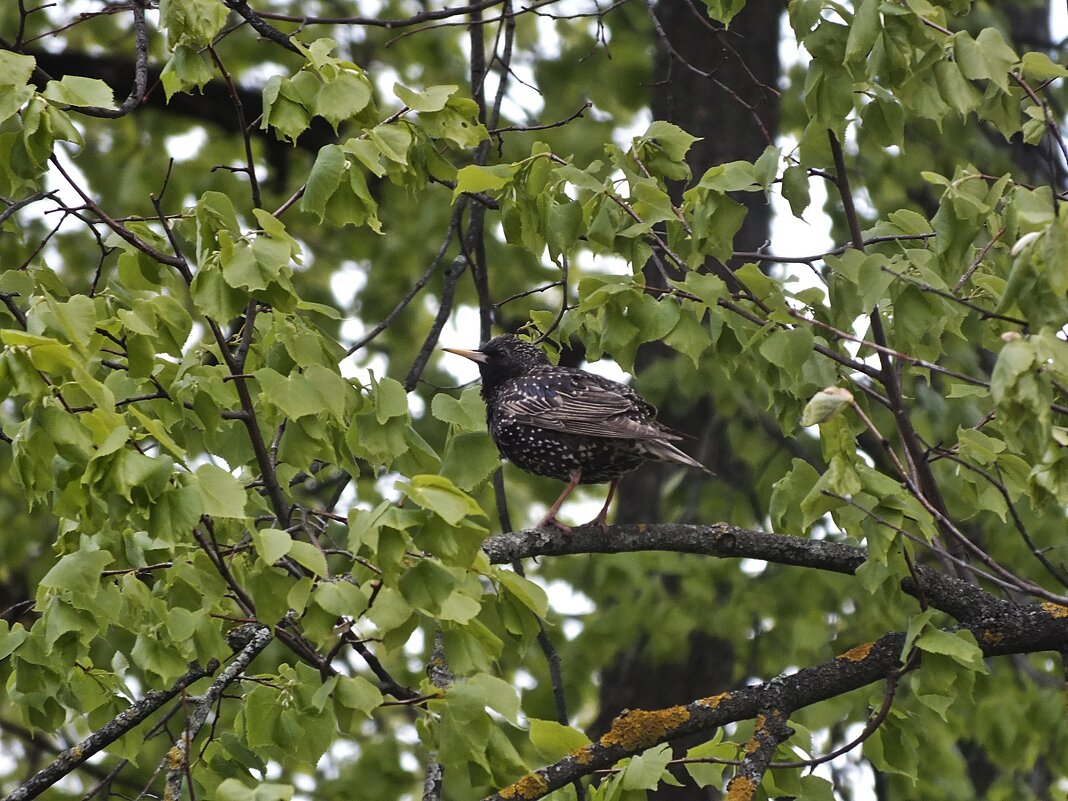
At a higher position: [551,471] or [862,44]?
[862,44]

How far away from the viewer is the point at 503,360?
636 centimetres

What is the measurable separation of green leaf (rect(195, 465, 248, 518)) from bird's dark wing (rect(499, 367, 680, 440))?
2.73 m

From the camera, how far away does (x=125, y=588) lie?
350cm

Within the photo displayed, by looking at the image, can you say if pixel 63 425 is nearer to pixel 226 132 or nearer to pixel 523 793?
pixel 523 793

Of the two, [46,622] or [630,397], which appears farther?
[630,397]

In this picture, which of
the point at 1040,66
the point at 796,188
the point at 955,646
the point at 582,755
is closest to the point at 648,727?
the point at 582,755

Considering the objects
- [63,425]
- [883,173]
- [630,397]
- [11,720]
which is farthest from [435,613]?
[11,720]

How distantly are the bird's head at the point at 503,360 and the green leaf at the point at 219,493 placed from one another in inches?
130

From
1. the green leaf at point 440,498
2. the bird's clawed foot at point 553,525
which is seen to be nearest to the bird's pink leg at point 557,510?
the bird's clawed foot at point 553,525

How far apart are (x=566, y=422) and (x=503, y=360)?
2.30 feet

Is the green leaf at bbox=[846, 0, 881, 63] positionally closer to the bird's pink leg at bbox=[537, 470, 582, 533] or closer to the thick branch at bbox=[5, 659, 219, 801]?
the bird's pink leg at bbox=[537, 470, 582, 533]

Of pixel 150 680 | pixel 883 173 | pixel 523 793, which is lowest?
pixel 523 793

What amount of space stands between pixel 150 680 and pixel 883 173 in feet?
20.2

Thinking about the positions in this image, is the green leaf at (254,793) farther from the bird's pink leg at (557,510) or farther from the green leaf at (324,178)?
the bird's pink leg at (557,510)
